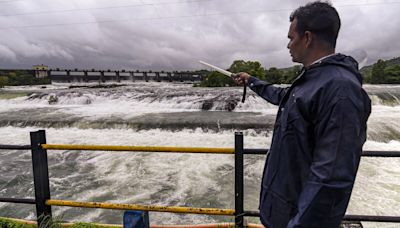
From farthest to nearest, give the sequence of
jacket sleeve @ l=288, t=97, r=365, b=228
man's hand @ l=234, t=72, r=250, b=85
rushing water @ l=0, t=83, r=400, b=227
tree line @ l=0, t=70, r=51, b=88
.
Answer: tree line @ l=0, t=70, r=51, b=88, rushing water @ l=0, t=83, r=400, b=227, man's hand @ l=234, t=72, r=250, b=85, jacket sleeve @ l=288, t=97, r=365, b=228

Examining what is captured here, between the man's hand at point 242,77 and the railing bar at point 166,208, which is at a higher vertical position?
the man's hand at point 242,77

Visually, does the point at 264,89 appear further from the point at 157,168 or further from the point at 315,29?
the point at 157,168

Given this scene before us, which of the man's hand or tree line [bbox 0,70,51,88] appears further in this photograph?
tree line [bbox 0,70,51,88]

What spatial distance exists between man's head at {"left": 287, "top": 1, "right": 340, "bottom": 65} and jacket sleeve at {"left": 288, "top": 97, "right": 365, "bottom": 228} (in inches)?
12.9

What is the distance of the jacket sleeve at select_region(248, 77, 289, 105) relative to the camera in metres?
1.88

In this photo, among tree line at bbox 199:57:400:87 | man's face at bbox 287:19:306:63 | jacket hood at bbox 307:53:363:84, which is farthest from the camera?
tree line at bbox 199:57:400:87

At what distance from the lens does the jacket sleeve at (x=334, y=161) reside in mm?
1070

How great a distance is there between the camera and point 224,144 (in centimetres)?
947

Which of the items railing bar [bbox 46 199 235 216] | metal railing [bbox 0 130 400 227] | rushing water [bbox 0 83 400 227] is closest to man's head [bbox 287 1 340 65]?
metal railing [bbox 0 130 400 227]

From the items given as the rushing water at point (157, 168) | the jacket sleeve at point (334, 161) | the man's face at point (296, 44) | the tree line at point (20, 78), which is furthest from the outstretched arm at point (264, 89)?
the tree line at point (20, 78)

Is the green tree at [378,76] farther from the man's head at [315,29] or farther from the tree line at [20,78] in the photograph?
the tree line at [20,78]

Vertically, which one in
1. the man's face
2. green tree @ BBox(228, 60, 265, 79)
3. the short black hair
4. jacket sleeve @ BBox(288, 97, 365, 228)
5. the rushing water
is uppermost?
green tree @ BBox(228, 60, 265, 79)

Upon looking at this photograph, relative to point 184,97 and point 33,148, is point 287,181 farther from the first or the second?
point 184,97

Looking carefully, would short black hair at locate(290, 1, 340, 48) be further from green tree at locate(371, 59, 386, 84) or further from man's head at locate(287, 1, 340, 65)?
green tree at locate(371, 59, 386, 84)
